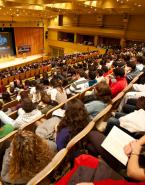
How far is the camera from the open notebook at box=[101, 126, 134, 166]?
177 cm

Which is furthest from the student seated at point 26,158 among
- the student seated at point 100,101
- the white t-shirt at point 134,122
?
the student seated at point 100,101

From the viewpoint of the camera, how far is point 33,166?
1984 mm

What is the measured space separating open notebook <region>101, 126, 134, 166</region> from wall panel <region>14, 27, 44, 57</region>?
2153cm

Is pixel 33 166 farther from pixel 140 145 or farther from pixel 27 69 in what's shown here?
pixel 27 69

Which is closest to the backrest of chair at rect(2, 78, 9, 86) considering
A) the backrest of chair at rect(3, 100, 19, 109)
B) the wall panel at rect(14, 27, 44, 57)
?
the backrest of chair at rect(3, 100, 19, 109)

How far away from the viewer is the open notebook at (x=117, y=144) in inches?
69.9

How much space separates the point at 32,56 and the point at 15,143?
22.3 m

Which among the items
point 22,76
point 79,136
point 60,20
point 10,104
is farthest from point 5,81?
point 60,20

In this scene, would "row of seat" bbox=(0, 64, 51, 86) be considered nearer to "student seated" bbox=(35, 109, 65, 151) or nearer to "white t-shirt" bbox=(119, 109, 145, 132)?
"student seated" bbox=(35, 109, 65, 151)

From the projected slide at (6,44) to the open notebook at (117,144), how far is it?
2082cm

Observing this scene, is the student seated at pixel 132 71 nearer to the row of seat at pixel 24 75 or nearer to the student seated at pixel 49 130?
the student seated at pixel 49 130

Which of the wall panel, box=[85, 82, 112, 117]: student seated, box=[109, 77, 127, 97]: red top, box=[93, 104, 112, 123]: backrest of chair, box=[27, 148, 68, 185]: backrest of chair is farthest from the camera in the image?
the wall panel

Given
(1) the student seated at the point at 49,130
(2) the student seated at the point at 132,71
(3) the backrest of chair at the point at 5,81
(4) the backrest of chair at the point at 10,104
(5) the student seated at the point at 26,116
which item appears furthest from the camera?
(3) the backrest of chair at the point at 5,81

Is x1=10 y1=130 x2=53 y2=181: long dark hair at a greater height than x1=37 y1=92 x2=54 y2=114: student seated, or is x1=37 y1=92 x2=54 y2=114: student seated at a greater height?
x1=10 y1=130 x2=53 y2=181: long dark hair
